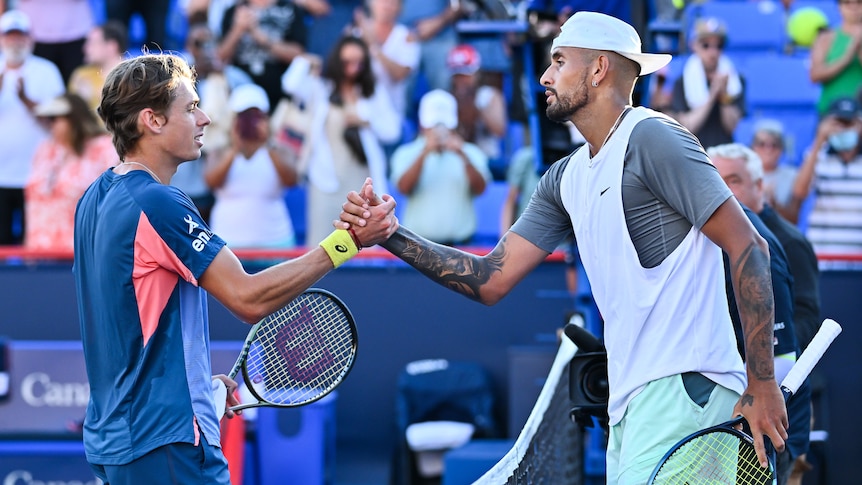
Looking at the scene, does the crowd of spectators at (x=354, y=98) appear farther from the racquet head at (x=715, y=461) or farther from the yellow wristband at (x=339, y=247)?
the racquet head at (x=715, y=461)

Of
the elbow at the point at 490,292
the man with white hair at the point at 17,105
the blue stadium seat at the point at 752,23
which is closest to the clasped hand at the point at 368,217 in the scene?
the elbow at the point at 490,292

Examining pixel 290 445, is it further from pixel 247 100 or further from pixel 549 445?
pixel 549 445

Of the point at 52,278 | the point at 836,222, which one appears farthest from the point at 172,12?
the point at 836,222

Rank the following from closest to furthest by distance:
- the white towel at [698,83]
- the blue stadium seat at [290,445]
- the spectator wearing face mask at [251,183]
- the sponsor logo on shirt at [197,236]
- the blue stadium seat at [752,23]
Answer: the sponsor logo on shirt at [197,236] → the blue stadium seat at [290,445] → the spectator wearing face mask at [251,183] → the white towel at [698,83] → the blue stadium seat at [752,23]

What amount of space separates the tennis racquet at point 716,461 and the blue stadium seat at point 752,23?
25.9 ft

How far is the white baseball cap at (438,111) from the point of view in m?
8.01

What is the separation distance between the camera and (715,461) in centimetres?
327

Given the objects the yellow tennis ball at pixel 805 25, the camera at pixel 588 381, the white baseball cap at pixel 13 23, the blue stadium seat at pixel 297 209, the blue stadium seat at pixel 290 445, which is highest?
the yellow tennis ball at pixel 805 25

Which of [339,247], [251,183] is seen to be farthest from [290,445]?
[339,247]

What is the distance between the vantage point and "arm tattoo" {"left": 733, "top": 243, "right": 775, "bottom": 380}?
3.24 meters

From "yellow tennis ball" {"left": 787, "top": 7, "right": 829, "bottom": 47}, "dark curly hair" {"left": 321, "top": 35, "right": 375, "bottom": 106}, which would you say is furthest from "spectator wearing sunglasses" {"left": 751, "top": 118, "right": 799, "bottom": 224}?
"dark curly hair" {"left": 321, "top": 35, "right": 375, "bottom": 106}

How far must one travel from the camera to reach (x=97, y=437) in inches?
125

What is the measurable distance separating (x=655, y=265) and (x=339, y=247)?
0.95 metres

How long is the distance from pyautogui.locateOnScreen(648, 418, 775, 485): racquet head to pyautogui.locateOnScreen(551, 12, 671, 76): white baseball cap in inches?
45.4
